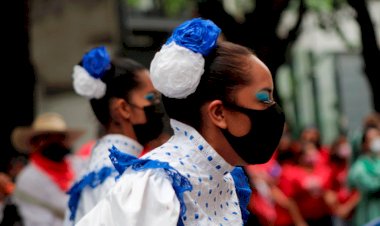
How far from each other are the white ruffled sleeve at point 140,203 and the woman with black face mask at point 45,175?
12.9 ft

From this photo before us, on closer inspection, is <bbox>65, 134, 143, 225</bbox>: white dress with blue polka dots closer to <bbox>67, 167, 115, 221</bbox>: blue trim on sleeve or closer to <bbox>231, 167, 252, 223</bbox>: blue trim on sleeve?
<bbox>67, 167, 115, 221</bbox>: blue trim on sleeve

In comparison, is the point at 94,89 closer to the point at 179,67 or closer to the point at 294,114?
the point at 179,67

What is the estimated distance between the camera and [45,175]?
285 inches

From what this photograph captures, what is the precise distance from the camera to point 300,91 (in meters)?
28.5

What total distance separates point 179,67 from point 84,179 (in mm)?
1622

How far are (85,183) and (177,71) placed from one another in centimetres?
161

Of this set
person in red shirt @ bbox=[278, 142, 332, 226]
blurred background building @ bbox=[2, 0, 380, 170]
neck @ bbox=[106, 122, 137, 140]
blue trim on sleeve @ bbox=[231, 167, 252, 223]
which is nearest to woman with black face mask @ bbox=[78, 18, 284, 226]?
blue trim on sleeve @ bbox=[231, 167, 252, 223]

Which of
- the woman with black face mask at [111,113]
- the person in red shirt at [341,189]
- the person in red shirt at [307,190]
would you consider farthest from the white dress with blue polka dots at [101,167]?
the person in red shirt at [307,190]

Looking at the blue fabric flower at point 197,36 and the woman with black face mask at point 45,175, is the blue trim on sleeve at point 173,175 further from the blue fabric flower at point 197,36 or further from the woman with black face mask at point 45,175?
the woman with black face mask at point 45,175

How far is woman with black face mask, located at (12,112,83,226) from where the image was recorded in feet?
23.2

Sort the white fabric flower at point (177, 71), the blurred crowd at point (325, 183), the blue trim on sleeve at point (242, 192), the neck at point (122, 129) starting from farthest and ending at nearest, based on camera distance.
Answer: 1. the blurred crowd at point (325, 183)
2. the neck at point (122, 129)
3. the blue trim on sleeve at point (242, 192)
4. the white fabric flower at point (177, 71)

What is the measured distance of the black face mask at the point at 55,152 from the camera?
7500 millimetres

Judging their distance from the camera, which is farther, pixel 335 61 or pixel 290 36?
pixel 335 61

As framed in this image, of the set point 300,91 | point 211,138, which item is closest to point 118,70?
point 211,138
